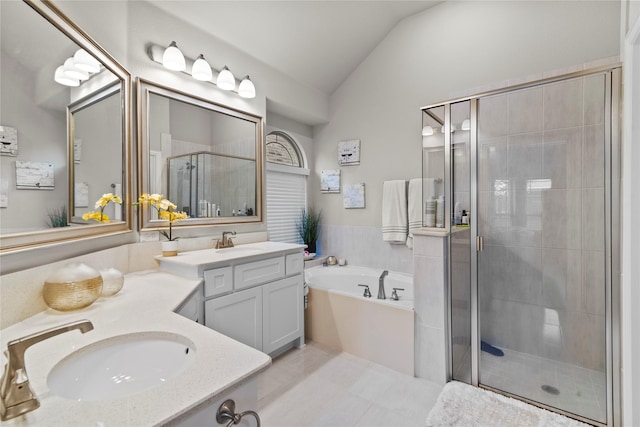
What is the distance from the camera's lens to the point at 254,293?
6.88 feet

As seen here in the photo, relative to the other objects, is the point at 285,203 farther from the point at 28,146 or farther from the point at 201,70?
the point at 28,146

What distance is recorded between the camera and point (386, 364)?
228cm

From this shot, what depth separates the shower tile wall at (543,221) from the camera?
1.89m

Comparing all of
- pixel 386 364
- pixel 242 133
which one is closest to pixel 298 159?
pixel 242 133

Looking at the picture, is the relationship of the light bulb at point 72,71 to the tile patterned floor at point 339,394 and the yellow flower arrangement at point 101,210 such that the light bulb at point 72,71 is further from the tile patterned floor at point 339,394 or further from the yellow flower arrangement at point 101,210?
the tile patterned floor at point 339,394

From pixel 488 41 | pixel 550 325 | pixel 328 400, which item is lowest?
pixel 328 400

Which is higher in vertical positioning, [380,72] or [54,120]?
[380,72]

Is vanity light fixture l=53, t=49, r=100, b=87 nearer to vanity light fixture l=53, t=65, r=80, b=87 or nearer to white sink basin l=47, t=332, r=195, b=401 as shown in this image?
vanity light fixture l=53, t=65, r=80, b=87

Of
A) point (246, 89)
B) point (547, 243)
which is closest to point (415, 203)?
point (547, 243)

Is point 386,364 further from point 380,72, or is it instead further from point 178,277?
point 380,72

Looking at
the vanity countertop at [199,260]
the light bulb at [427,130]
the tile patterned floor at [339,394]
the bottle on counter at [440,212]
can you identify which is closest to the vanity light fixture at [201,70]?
the vanity countertop at [199,260]

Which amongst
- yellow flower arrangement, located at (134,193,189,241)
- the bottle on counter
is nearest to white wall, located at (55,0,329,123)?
yellow flower arrangement, located at (134,193,189,241)

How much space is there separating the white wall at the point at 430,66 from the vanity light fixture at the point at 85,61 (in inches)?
101

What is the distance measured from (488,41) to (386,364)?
2.87m
